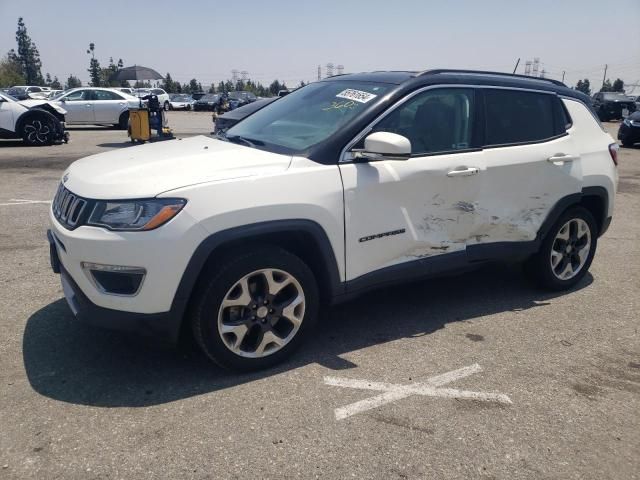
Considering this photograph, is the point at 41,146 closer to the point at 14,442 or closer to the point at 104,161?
the point at 104,161

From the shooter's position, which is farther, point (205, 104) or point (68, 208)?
point (205, 104)

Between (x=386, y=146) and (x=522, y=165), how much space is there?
4.76ft

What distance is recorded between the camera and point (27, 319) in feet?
12.5

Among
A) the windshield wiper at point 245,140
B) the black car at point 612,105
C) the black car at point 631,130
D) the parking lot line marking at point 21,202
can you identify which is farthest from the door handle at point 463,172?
the black car at point 612,105

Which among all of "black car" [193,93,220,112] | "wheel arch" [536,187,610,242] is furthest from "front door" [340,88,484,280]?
"black car" [193,93,220,112]

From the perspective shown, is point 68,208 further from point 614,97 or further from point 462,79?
point 614,97

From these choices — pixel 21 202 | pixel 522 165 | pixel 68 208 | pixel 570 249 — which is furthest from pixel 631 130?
pixel 68 208

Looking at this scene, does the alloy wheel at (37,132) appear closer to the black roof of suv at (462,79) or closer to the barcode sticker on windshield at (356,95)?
the black roof of suv at (462,79)

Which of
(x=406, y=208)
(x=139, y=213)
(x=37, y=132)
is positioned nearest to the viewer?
(x=139, y=213)

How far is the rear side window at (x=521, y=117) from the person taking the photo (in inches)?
159

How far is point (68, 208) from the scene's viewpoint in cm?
309

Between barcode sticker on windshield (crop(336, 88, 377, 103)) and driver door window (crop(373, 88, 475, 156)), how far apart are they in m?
0.21

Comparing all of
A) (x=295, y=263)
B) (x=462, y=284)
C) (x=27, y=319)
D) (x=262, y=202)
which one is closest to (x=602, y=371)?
(x=462, y=284)

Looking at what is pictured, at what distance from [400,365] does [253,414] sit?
1.02 metres
